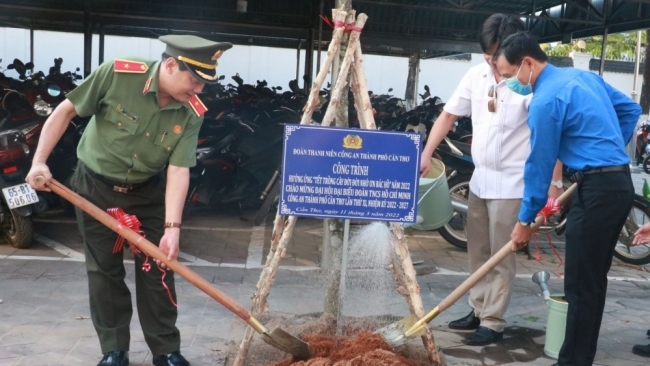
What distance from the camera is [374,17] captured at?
1653cm

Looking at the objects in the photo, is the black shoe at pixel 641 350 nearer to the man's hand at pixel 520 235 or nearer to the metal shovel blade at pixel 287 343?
the man's hand at pixel 520 235

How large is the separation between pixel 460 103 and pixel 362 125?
39.5 inches

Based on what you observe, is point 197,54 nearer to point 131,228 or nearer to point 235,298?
point 131,228

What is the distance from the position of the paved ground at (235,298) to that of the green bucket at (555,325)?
0.07 meters

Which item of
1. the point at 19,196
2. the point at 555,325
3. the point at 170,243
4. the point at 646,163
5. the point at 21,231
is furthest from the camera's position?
the point at 646,163

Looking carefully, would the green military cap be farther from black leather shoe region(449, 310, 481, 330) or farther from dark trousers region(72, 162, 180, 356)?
black leather shoe region(449, 310, 481, 330)

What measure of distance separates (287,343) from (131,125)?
1346 millimetres

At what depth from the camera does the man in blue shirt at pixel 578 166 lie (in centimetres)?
377

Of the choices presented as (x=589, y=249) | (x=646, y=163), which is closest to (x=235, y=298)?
(x=589, y=249)

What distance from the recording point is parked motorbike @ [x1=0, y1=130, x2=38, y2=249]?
6.51 metres

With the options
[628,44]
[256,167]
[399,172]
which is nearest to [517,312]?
[399,172]

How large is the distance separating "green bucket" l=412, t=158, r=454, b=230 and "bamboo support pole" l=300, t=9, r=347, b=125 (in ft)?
5.51

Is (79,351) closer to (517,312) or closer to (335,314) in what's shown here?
(335,314)

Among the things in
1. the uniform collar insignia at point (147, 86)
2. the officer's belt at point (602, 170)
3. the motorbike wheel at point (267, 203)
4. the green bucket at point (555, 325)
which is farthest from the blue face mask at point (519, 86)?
the motorbike wheel at point (267, 203)
